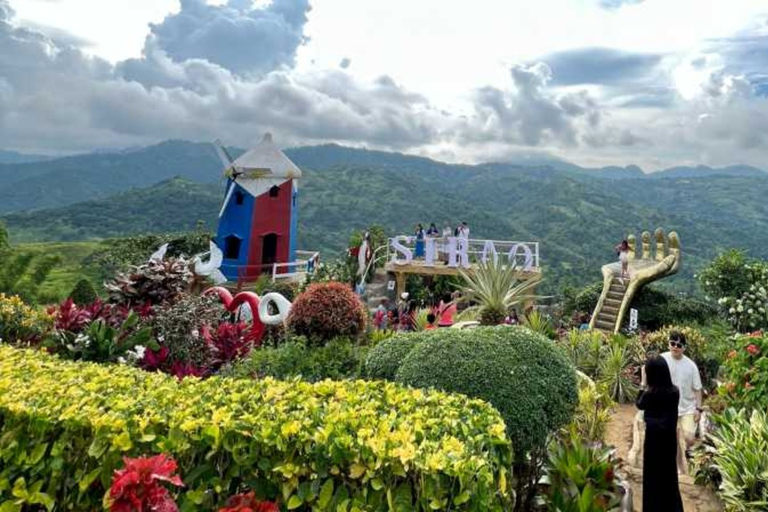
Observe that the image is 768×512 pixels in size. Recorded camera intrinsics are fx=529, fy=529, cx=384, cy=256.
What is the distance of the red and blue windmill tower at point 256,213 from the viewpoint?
21.2 meters

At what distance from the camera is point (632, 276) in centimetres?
1510

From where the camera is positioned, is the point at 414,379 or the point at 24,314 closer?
the point at 414,379

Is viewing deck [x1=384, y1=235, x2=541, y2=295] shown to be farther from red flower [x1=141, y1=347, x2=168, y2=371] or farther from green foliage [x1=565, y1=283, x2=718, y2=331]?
red flower [x1=141, y1=347, x2=168, y2=371]

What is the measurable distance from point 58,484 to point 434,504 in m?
2.25

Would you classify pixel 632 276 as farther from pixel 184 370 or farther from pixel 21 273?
pixel 21 273

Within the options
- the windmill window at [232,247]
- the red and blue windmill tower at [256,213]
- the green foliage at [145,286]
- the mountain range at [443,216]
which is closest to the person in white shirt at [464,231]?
the red and blue windmill tower at [256,213]

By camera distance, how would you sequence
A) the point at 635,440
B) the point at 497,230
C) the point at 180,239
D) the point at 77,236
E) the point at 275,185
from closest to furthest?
the point at 635,440, the point at 275,185, the point at 180,239, the point at 77,236, the point at 497,230

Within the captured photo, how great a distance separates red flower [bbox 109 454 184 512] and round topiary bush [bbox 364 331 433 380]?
10.3 ft

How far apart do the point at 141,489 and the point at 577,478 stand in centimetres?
345

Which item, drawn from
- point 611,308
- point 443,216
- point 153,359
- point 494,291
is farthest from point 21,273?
point 443,216

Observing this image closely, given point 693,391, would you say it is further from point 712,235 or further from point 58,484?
point 712,235

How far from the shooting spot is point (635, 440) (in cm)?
634

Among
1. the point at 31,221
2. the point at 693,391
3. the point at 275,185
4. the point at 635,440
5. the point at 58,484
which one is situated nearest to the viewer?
the point at 58,484

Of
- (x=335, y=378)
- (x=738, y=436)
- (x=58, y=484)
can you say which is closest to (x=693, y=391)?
(x=738, y=436)
